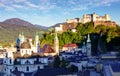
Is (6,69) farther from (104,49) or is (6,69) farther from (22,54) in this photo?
(104,49)

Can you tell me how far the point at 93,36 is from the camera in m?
82.3

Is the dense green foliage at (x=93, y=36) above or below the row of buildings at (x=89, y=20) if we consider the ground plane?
below

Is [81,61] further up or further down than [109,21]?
further down

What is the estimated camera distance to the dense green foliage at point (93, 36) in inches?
2923

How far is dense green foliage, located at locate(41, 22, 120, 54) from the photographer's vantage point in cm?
7425

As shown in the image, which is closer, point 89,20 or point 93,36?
point 93,36

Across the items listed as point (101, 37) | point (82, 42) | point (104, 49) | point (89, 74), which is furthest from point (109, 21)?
point (89, 74)

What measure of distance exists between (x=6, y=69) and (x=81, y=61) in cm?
1072

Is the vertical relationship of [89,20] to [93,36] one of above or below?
above

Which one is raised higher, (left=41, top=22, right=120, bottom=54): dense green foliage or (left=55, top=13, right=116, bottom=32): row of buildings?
(left=55, top=13, right=116, bottom=32): row of buildings

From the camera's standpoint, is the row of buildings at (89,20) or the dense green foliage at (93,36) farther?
the row of buildings at (89,20)

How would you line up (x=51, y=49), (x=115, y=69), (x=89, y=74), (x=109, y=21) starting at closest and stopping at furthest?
→ (x=115, y=69)
(x=89, y=74)
(x=51, y=49)
(x=109, y=21)

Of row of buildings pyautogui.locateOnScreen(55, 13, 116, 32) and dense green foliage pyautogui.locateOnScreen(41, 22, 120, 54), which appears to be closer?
dense green foliage pyautogui.locateOnScreen(41, 22, 120, 54)

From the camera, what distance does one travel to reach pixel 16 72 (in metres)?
46.6
